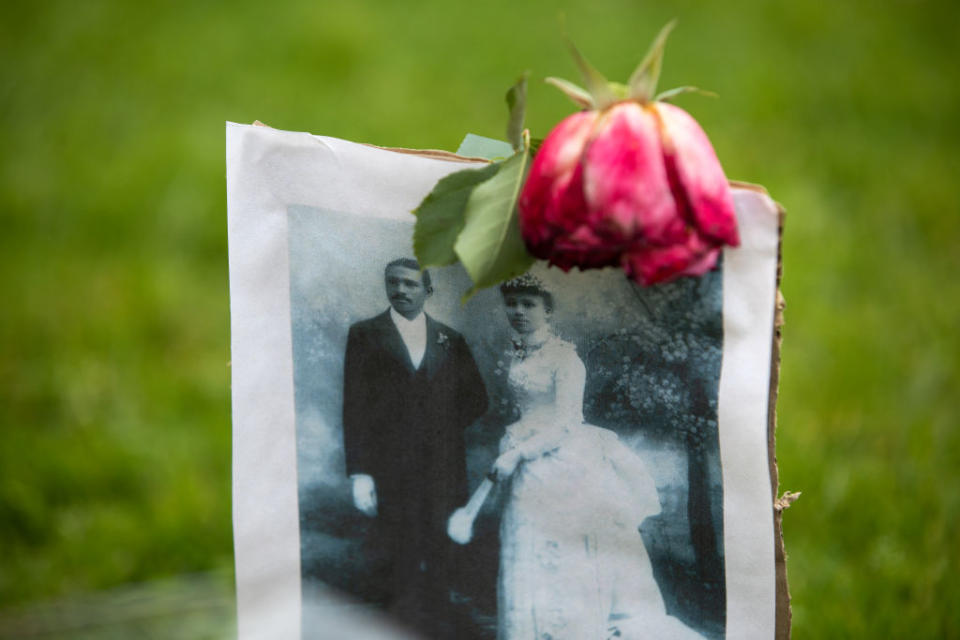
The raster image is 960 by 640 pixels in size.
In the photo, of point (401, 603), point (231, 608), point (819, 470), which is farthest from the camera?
point (819, 470)

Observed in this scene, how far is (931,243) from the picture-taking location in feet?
5.46

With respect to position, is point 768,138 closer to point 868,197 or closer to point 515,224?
point 868,197

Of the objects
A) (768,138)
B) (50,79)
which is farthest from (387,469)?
(50,79)

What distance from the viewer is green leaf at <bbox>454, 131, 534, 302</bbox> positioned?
459 millimetres

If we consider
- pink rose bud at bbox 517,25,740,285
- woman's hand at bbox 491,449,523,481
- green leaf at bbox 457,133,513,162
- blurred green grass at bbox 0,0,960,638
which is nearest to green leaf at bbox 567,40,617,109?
pink rose bud at bbox 517,25,740,285

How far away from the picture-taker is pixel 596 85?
0.45 meters

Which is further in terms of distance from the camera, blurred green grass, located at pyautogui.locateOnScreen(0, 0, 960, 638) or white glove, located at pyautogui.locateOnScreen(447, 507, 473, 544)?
blurred green grass, located at pyautogui.locateOnScreen(0, 0, 960, 638)

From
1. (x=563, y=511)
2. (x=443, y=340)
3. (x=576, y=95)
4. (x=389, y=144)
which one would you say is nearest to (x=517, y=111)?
(x=576, y=95)

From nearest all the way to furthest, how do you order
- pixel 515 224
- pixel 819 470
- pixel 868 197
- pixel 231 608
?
1. pixel 515 224
2. pixel 231 608
3. pixel 819 470
4. pixel 868 197

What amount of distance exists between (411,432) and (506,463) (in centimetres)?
7

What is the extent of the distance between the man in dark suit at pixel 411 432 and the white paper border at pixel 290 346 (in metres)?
0.05

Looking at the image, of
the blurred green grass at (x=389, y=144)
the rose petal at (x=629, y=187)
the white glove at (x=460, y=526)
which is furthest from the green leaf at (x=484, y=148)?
the blurred green grass at (x=389, y=144)

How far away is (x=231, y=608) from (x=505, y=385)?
68cm

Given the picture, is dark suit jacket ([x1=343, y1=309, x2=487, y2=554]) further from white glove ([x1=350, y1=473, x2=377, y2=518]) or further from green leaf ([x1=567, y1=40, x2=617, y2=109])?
green leaf ([x1=567, y1=40, x2=617, y2=109])
